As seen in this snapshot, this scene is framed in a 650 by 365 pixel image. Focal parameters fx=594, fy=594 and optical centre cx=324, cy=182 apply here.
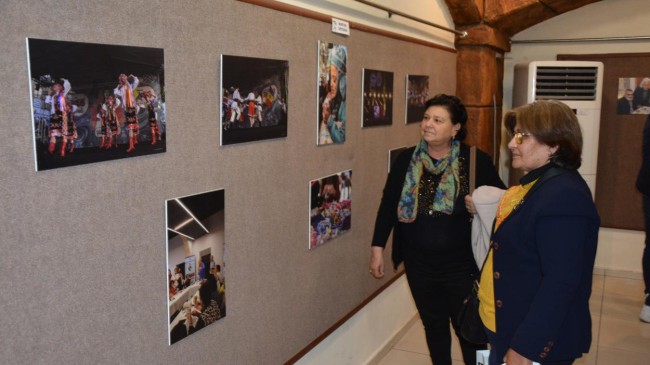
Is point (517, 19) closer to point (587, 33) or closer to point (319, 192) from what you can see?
point (587, 33)

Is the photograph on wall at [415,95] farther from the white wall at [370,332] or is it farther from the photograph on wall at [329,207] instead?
the white wall at [370,332]

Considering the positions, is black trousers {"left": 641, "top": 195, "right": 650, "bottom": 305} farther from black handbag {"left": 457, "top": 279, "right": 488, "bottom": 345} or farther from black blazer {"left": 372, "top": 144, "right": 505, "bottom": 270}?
black handbag {"left": 457, "top": 279, "right": 488, "bottom": 345}

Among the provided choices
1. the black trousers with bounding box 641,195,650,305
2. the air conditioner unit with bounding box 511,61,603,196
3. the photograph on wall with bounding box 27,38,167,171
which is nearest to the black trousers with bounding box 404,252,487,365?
the photograph on wall with bounding box 27,38,167,171

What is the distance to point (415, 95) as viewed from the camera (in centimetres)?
362

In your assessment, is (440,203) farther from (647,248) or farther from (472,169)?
(647,248)

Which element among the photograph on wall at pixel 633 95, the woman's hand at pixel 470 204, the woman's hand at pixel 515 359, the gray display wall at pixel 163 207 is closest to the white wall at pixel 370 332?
the gray display wall at pixel 163 207

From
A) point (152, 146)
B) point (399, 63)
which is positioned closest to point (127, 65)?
point (152, 146)

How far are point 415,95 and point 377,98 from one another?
1.97ft

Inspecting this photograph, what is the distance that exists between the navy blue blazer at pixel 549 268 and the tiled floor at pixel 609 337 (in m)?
1.80

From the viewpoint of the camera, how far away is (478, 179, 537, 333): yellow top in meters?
1.85

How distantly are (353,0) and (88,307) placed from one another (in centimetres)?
187

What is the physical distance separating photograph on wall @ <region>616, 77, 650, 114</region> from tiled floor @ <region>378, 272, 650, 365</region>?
4.88 ft

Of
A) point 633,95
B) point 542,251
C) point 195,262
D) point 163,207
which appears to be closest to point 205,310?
point 195,262

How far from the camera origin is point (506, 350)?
1826mm
